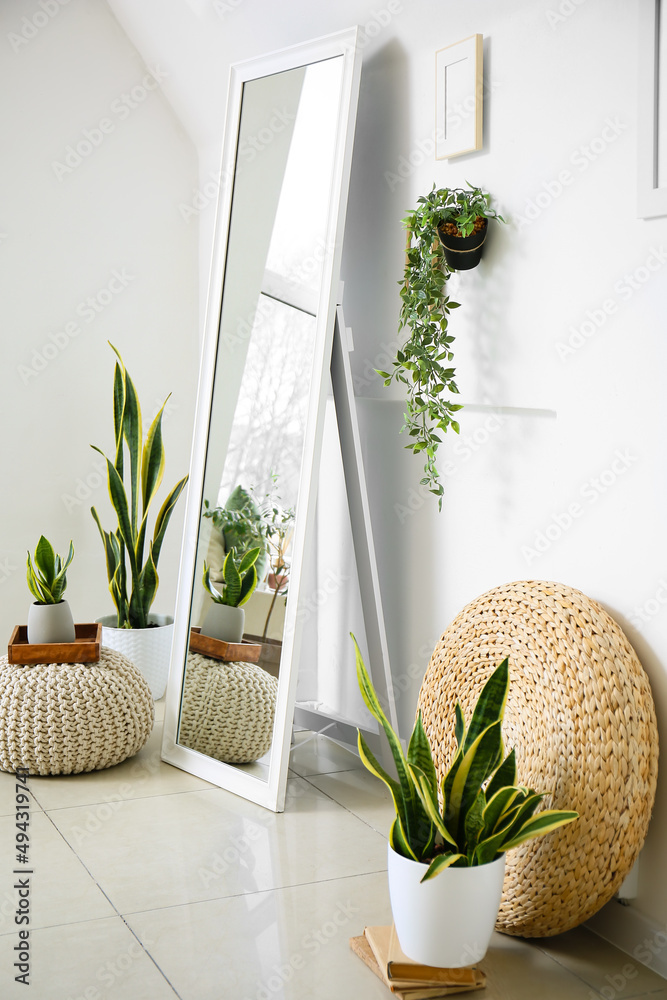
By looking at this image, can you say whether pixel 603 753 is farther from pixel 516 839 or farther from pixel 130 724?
pixel 130 724

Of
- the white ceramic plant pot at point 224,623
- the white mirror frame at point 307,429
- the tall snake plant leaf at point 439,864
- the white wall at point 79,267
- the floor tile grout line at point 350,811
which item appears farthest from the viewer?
the white wall at point 79,267

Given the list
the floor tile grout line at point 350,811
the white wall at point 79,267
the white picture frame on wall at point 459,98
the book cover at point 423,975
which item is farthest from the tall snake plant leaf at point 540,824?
the white wall at point 79,267

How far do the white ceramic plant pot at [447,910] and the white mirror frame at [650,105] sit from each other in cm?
119

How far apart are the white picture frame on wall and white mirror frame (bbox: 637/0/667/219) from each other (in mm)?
521

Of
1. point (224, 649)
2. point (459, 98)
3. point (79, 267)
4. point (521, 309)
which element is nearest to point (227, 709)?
point (224, 649)

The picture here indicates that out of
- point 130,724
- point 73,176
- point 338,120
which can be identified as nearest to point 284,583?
point 130,724

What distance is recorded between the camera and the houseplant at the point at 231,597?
2.58 meters

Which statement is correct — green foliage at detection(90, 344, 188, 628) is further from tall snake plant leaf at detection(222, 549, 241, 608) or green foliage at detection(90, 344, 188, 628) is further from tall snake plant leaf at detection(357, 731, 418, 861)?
tall snake plant leaf at detection(357, 731, 418, 861)

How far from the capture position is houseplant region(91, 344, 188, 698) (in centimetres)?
310

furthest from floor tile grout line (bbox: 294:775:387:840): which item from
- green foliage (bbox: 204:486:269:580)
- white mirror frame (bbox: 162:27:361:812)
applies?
green foliage (bbox: 204:486:269:580)

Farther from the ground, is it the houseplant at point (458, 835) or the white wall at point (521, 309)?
the white wall at point (521, 309)

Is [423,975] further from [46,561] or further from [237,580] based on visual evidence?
[46,561]

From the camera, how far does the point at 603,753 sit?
63.8 inches

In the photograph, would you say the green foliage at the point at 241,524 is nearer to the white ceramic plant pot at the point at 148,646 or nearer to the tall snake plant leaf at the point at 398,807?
the white ceramic plant pot at the point at 148,646
